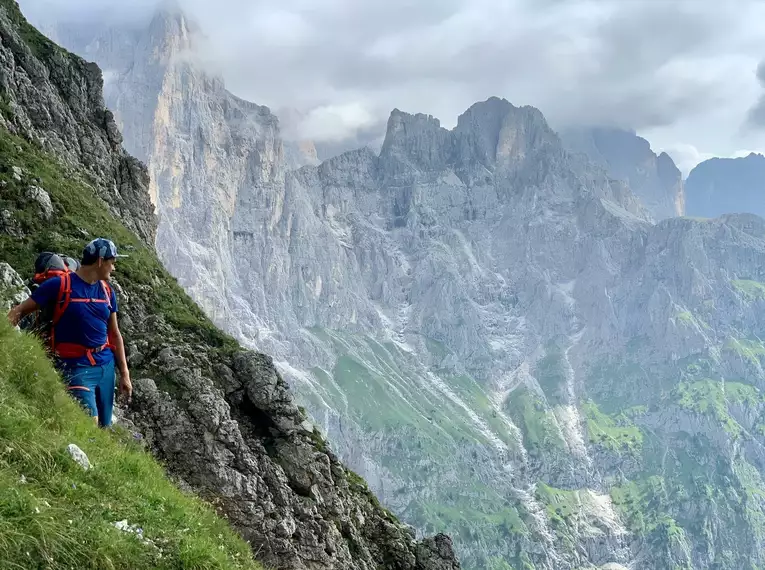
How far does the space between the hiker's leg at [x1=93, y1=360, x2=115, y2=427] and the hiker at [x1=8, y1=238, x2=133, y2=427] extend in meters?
0.02

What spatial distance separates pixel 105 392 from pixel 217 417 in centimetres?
856

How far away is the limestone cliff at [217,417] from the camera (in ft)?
61.1

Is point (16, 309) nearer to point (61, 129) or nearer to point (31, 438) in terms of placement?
point (31, 438)

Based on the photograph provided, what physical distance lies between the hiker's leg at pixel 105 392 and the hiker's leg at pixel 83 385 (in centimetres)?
18

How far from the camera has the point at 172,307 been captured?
83.6 ft

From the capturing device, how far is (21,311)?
10.5m

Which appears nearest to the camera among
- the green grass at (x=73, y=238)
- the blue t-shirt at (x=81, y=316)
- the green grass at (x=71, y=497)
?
the green grass at (x=71, y=497)

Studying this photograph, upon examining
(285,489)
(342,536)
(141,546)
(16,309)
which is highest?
(16,309)

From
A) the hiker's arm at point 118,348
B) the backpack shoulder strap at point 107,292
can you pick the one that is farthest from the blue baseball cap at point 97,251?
the hiker's arm at point 118,348

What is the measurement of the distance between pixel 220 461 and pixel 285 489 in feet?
9.10

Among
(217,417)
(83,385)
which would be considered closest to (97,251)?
(83,385)

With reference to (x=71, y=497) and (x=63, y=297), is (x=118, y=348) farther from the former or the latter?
(x=71, y=497)

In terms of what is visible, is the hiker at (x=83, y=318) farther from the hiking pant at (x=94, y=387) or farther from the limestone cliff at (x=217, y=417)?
the limestone cliff at (x=217, y=417)

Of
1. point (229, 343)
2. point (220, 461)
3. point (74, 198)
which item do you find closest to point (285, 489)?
point (220, 461)
